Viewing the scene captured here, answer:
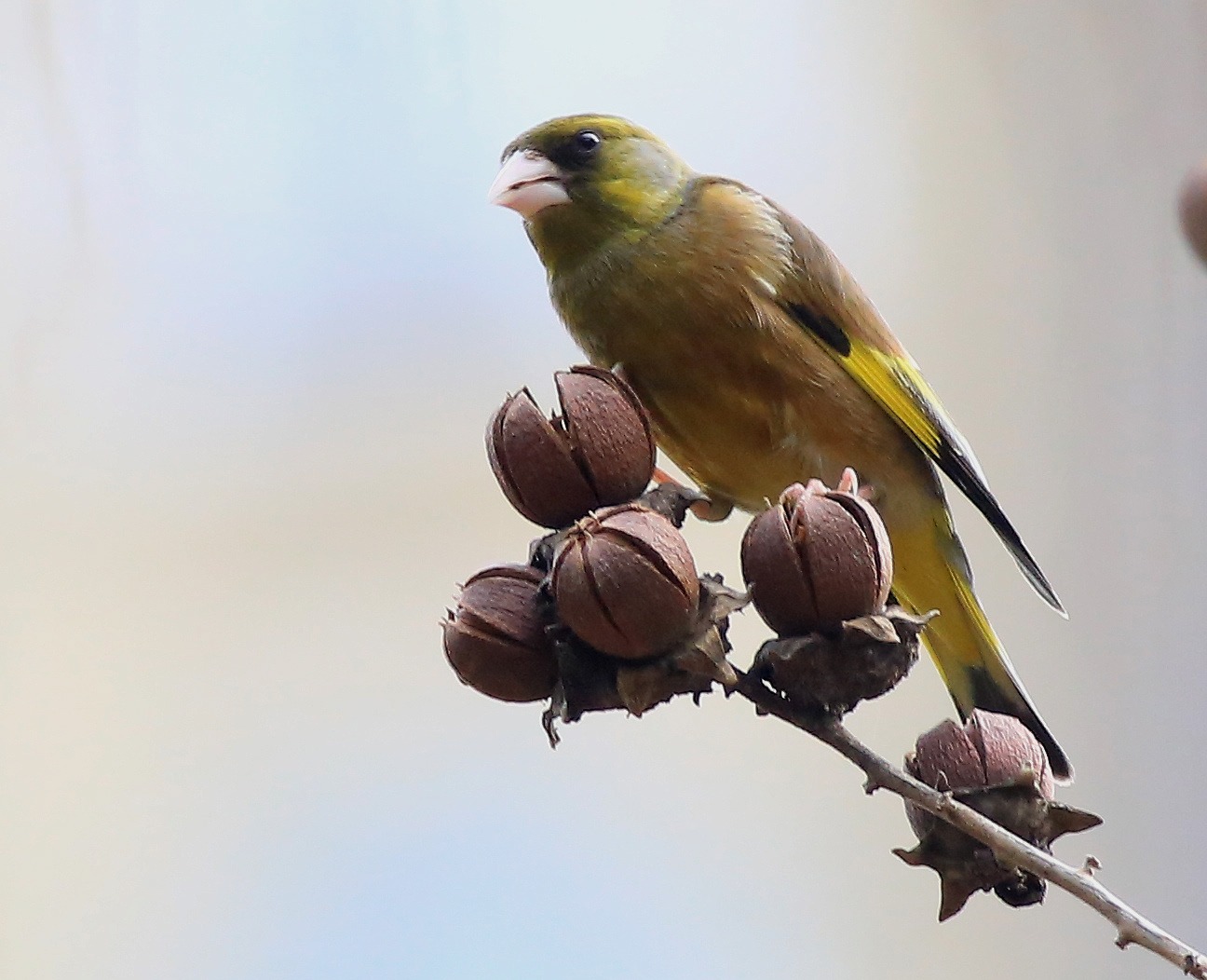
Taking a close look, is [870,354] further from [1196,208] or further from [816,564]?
[816,564]

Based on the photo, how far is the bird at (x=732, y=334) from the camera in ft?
2.24

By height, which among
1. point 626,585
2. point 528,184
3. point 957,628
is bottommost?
point 957,628

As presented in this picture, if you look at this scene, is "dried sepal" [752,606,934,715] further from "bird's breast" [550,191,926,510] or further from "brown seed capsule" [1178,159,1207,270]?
"brown seed capsule" [1178,159,1207,270]

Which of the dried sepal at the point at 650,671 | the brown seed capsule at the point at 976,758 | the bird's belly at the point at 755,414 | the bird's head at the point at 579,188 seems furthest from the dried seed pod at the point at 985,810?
the bird's head at the point at 579,188

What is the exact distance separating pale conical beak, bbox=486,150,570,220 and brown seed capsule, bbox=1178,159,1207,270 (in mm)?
403

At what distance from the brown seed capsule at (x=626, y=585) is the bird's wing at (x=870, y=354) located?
13.2 inches

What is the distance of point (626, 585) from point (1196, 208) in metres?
0.54

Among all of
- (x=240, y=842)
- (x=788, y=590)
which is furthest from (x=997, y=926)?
(x=788, y=590)

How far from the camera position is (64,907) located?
119cm

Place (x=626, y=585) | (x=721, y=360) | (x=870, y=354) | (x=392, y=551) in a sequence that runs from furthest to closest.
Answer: (x=392, y=551)
(x=870, y=354)
(x=721, y=360)
(x=626, y=585)

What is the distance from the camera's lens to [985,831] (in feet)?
1.48

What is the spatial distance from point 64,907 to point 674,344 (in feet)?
3.05

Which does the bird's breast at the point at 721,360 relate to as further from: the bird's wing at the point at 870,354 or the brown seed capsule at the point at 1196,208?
the brown seed capsule at the point at 1196,208

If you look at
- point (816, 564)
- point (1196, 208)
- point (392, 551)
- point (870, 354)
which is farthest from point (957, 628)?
Result: point (392, 551)
